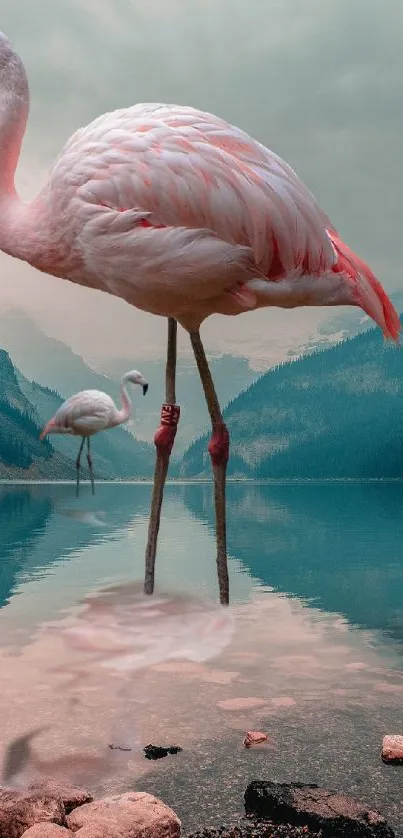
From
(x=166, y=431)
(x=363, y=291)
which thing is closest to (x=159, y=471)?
(x=166, y=431)

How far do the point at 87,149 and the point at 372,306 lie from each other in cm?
228

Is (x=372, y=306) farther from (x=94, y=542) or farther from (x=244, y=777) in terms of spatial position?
(x=94, y=542)

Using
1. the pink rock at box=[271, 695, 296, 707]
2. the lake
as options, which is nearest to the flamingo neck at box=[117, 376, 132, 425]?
the lake

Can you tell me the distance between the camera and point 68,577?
26.5 ft

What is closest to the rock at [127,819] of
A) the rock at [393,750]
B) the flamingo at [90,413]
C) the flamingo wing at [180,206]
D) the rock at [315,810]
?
the rock at [315,810]

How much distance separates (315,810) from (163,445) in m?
3.83

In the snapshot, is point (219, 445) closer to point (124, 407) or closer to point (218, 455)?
point (218, 455)

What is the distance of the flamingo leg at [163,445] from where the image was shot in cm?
650

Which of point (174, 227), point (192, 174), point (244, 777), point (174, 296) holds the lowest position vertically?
point (244, 777)

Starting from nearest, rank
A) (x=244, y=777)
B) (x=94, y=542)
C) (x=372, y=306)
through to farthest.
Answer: (x=244, y=777) → (x=372, y=306) → (x=94, y=542)

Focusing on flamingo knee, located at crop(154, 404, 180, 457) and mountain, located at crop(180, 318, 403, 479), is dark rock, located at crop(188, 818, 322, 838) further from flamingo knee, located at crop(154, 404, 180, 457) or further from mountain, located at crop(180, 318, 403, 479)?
mountain, located at crop(180, 318, 403, 479)

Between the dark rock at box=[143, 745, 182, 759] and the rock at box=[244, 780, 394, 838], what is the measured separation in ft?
1.73

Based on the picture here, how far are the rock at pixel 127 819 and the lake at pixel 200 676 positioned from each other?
142 millimetres

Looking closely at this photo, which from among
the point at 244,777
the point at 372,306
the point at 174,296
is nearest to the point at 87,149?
the point at 174,296
